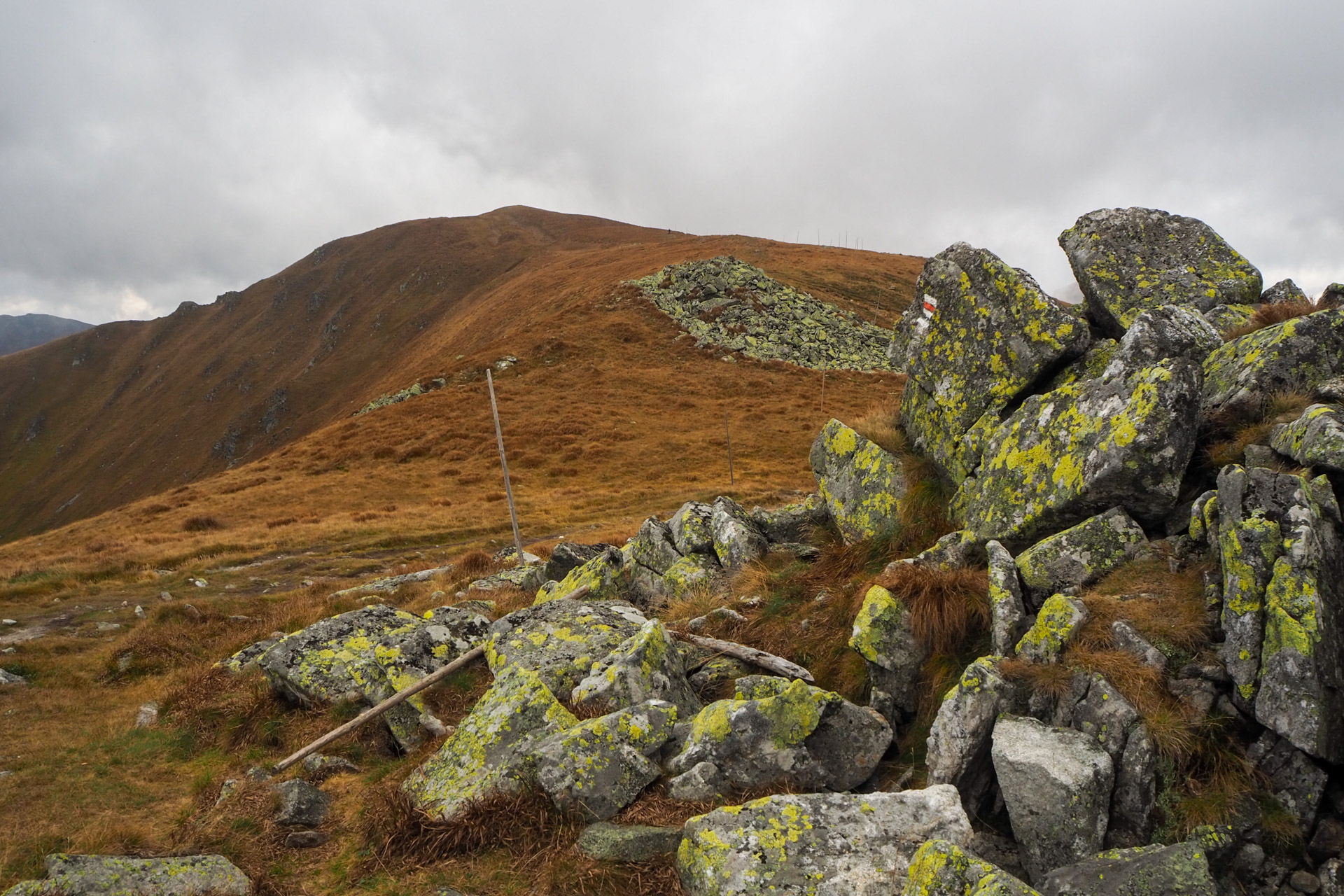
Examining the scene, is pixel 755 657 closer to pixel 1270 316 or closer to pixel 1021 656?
pixel 1021 656

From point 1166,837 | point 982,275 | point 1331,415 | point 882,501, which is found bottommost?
point 1166,837

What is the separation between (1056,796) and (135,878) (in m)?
7.33

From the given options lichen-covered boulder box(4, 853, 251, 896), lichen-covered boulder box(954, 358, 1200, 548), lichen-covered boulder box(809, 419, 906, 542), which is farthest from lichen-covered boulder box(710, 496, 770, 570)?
lichen-covered boulder box(4, 853, 251, 896)

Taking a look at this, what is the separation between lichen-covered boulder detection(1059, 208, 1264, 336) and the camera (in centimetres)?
1052

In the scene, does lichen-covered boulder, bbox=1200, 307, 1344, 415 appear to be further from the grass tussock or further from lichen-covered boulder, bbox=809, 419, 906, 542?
lichen-covered boulder, bbox=809, 419, 906, 542

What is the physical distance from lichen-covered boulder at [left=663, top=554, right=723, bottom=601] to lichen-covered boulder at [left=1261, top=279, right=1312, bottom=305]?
918 cm

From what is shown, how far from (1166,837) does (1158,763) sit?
48cm

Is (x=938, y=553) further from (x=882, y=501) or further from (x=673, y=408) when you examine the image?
(x=673, y=408)

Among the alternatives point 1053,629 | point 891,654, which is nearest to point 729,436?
point 891,654

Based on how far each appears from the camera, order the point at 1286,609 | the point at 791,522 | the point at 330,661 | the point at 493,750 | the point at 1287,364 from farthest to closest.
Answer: the point at 791,522, the point at 330,661, the point at 1287,364, the point at 493,750, the point at 1286,609

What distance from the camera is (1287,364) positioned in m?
7.46

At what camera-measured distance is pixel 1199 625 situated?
573cm

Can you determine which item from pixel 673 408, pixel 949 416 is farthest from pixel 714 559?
pixel 673 408

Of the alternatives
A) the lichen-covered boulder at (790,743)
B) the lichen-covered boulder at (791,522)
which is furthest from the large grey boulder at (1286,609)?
the lichen-covered boulder at (791,522)
